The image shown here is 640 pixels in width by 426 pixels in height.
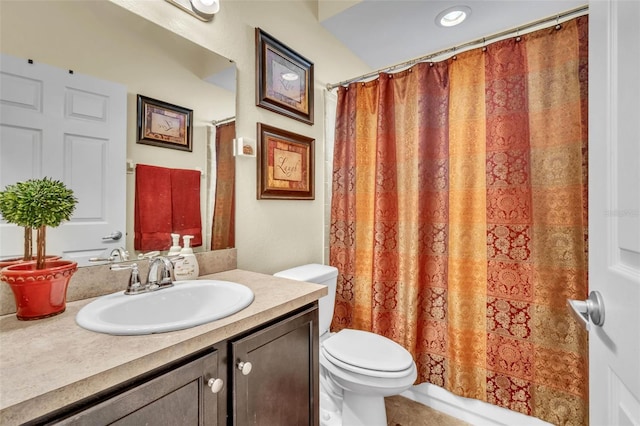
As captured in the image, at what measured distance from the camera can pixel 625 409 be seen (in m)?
0.47

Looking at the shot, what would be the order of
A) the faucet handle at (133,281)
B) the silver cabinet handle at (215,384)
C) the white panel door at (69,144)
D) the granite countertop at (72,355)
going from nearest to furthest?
the granite countertop at (72,355) → the silver cabinet handle at (215,384) → the white panel door at (69,144) → the faucet handle at (133,281)

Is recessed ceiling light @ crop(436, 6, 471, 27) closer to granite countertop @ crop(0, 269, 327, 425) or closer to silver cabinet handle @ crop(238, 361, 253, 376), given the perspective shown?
granite countertop @ crop(0, 269, 327, 425)

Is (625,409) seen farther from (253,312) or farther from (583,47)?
(583,47)

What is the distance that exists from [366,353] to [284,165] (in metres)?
1.07

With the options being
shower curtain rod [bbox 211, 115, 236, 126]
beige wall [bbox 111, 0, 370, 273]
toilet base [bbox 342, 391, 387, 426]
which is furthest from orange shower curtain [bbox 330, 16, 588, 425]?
shower curtain rod [bbox 211, 115, 236, 126]

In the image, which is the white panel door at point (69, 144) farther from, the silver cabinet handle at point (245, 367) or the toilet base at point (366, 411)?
the toilet base at point (366, 411)

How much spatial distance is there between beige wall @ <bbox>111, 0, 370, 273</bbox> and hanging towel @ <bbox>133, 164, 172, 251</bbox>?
34 cm

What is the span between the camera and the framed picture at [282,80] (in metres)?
1.48

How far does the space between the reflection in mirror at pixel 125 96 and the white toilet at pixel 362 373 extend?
713mm

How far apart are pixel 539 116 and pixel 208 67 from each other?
154 cm

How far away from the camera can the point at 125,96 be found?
Result: 1007mm

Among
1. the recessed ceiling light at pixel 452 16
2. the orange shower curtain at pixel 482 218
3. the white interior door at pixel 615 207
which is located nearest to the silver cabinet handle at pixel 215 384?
the white interior door at pixel 615 207

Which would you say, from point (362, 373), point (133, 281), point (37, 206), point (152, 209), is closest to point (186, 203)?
point (152, 209)

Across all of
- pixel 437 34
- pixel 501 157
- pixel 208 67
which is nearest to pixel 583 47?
pixel 501 157
